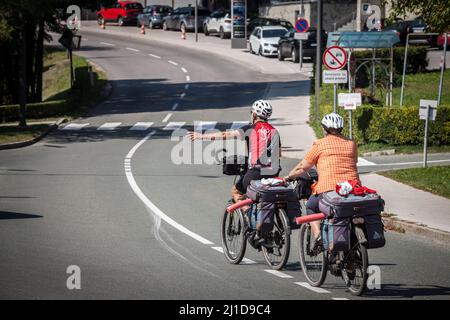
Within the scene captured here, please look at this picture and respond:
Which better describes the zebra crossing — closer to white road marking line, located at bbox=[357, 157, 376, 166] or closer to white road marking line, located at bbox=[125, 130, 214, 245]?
white road marking line, located at bbox=[357, 157, 376, 166]

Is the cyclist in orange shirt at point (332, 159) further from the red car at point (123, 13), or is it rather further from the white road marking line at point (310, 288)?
the red car at point (123, 13)

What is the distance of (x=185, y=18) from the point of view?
78875 millimetres

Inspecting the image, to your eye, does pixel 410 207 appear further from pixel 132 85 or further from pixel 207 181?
pixel 132 85

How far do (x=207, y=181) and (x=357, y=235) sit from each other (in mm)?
11381

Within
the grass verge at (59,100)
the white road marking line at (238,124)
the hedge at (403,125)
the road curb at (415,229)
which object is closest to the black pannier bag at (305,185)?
the road curb at (415,229)

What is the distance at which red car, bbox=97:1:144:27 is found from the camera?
89.2 m

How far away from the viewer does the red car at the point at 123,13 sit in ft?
293

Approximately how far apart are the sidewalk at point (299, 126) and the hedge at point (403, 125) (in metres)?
2.12

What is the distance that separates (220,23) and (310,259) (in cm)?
6342

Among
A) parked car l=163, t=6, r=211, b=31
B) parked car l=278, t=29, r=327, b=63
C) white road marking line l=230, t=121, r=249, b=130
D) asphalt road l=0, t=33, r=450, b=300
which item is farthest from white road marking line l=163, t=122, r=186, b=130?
parked car l=163, t=6, r=211, b=31

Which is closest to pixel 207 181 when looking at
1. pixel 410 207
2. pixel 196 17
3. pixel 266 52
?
pixel 410 207

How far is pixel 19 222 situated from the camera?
16203mm

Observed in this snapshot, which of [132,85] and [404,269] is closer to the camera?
[404,269]
